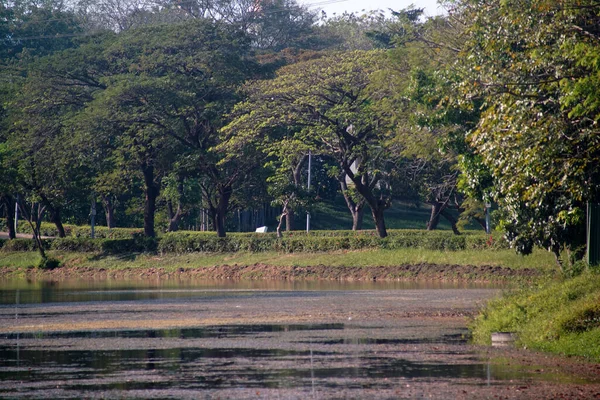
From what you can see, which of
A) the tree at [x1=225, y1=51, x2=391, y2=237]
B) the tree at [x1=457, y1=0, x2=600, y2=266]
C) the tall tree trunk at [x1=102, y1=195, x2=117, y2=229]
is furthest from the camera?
the tall tree trunk at [x1=102, y1=195, x2=117, y2=229]

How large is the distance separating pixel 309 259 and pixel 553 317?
32.9 m

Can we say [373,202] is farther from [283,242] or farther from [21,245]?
[21,245]

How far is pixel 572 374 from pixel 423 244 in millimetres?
32843

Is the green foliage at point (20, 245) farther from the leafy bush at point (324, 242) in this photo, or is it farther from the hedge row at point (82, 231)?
the leafy bush at point (324, 242)

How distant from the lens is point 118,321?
23.3 meters

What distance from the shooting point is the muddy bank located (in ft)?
134

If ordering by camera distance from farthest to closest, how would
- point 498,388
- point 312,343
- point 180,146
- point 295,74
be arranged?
point 180,146 → point 295,74 → point 312,343 → point 498,388

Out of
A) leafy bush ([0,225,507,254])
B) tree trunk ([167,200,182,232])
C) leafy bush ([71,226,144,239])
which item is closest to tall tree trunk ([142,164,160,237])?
leafy bush ([0,225,507,254])

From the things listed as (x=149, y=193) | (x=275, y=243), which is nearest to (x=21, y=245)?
(x=149, y=193)

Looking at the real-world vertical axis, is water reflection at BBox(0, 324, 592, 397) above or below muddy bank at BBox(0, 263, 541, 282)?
above

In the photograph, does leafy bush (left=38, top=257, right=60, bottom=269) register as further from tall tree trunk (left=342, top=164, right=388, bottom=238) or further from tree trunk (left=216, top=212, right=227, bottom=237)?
tall tree trunk (left=342, top=164, right=388, bottom=238)

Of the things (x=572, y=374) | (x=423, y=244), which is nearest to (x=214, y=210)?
(x=423, y=244)

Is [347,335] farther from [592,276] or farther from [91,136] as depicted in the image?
[91,136]

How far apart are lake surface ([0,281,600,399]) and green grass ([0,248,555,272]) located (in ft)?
36.6
